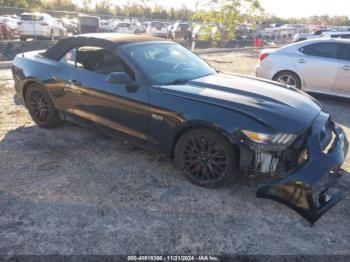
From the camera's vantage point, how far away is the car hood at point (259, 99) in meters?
3.01

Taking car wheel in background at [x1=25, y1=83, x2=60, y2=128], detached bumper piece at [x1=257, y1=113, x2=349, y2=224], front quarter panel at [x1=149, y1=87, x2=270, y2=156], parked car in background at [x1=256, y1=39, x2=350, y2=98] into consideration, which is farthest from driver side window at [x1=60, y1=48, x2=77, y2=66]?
parked car in background at [x1=256, y1=39, x2=350, y2=98]

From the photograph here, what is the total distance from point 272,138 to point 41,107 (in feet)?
11.8

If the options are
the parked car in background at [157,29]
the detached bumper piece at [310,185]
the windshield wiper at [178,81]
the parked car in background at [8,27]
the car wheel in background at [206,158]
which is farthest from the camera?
the parked car in background at [157,29]

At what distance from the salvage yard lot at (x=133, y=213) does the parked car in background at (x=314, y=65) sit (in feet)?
11.2

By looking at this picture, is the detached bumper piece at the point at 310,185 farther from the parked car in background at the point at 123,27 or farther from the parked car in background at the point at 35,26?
the parked car in background at the point at 123,27

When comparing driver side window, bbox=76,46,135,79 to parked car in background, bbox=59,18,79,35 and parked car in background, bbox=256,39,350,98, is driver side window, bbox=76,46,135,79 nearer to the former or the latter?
parked car in background, bbox=256,39,350,98

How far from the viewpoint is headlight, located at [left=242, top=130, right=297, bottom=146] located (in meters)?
2.88

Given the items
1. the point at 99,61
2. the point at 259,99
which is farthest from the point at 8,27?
the point at 259,99

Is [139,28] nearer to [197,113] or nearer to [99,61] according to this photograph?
[99,61]

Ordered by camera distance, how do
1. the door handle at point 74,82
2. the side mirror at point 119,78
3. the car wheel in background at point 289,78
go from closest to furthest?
the side mirror at point 119,78 < the door handle at point 74,82 < the car wheel in background at point 289,78

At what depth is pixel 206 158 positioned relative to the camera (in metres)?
3.30

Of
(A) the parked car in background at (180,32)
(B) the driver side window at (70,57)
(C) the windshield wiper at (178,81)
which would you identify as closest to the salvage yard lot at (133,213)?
(C) the windshield wiper at (178,81)

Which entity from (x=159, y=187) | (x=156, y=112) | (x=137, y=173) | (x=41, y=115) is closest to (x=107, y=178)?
(x=137, y=173)

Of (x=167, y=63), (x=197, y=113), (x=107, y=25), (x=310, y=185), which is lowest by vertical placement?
(x=310, y=185)
